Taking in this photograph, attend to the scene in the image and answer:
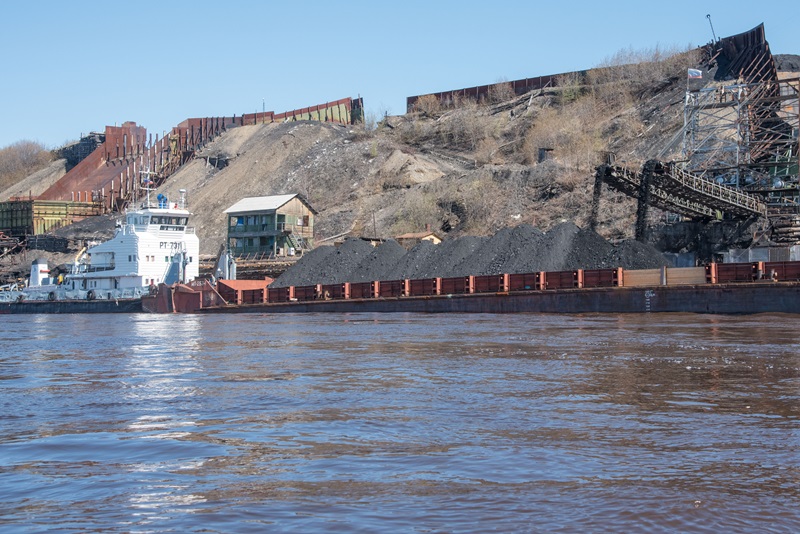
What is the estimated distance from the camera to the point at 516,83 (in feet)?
314

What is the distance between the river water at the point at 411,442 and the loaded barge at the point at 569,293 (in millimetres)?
12782

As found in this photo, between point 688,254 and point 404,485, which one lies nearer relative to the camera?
point 404,485

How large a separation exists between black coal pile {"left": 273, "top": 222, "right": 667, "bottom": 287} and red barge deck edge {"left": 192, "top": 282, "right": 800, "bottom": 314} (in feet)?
12.8

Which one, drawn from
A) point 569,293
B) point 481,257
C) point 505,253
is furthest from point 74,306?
point 569,293

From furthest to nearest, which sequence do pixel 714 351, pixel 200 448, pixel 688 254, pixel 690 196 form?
pixel 688 254 < pixel 690 196 < pixel 714 351 < pixel 200 448

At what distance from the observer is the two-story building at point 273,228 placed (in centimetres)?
6962

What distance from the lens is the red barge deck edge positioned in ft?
99.4

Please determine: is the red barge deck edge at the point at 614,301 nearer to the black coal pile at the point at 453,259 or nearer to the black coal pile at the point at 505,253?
the black coal pile at the point at 505,253

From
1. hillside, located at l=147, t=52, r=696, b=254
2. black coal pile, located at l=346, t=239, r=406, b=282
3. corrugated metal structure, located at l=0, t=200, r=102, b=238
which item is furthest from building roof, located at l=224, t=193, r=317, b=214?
corrugated metal structure, located at l=0, t=200, r=102, b=238

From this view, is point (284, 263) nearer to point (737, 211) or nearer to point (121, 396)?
point (737, 211)

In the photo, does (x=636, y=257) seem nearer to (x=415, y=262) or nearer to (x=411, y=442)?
(x=415, y=262)

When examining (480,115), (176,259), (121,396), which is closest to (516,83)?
(480,115)

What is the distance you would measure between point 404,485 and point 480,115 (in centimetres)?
8705

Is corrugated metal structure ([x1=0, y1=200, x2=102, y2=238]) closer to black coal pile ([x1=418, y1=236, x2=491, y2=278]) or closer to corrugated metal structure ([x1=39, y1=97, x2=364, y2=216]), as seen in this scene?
corrugated metal structure ([x1=39, y1=97, x2=364, y2=216])
